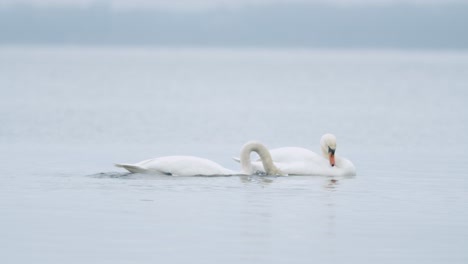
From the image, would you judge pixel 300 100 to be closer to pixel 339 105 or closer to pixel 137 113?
pixel 339 105

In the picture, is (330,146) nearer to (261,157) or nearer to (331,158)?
Result: (331,158)

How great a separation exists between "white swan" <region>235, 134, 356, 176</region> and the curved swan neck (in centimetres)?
19

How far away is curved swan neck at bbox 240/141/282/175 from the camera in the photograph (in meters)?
20.2

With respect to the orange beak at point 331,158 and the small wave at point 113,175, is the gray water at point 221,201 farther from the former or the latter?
the orange beak at point 331,158

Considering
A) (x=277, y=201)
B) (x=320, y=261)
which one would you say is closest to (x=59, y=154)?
(x=277, y=201)

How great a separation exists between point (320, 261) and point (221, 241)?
1.39m

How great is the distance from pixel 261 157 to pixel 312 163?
94cm

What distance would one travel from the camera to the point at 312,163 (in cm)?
2070

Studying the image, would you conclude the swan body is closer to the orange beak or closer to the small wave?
the small wave

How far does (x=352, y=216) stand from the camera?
15.7 metres

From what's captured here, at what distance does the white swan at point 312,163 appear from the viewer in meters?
20.5

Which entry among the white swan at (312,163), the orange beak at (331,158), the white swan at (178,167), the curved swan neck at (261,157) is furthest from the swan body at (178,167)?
the orange beak at (331,158)

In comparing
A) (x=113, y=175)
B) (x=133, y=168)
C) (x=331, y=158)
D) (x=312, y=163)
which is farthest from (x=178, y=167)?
(x=331, y=158)

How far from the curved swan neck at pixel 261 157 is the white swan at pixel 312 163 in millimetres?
194
